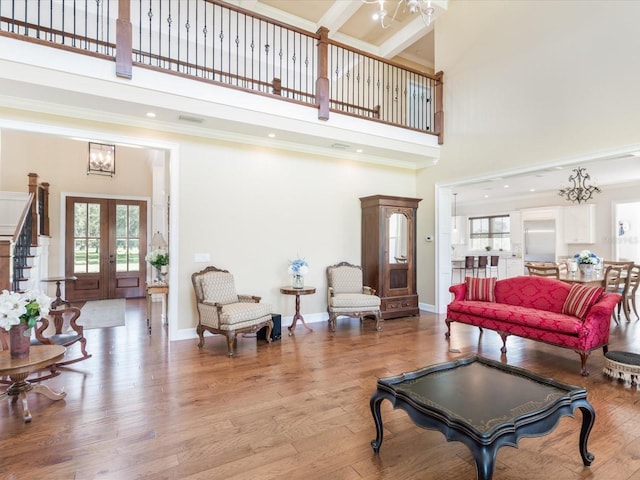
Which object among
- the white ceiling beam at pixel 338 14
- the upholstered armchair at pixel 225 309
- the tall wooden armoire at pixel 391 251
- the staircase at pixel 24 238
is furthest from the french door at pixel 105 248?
the white ceiling beam at pixel 338 14

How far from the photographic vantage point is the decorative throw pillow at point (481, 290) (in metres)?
4.96

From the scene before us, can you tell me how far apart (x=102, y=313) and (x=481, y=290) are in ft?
21.7

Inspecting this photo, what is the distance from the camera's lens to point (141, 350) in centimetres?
437

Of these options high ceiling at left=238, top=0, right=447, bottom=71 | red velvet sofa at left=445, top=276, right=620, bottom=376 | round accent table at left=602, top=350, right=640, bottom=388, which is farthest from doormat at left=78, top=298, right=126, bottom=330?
round accent table at left=602, top=350, right=640, bottom=388

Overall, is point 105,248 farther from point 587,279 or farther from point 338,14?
point 587,279

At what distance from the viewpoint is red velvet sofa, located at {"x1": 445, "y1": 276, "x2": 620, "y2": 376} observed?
3.61 metres

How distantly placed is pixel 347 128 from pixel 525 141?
2.65 m

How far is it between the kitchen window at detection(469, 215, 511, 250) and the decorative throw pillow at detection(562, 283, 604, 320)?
787cm

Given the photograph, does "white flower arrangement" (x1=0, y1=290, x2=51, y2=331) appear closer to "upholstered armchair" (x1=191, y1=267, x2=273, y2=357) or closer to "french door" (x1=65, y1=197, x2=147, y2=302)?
"upholstered armchair" (x1=191, y1=267, x2=273, y2=357)

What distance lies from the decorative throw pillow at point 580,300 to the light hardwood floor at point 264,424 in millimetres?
580

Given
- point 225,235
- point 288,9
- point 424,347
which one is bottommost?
point 424,347

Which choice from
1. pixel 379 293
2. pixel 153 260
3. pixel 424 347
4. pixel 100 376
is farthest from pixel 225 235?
pixel 424 347

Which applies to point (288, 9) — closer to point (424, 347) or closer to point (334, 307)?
point (334, 307)

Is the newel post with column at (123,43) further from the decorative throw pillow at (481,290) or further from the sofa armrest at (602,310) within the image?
the sofa armrest at (602,310)
